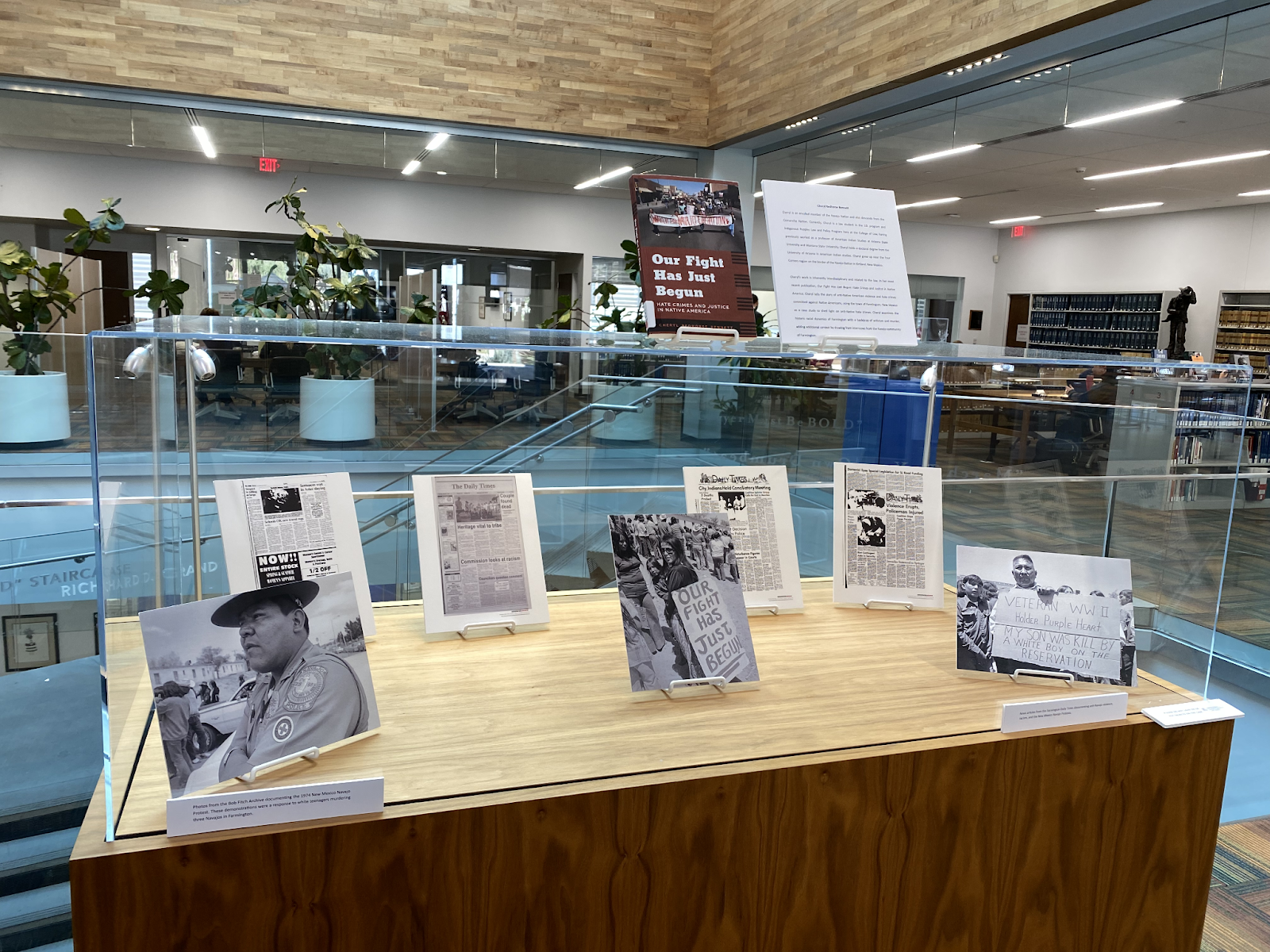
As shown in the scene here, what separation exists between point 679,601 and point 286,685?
23.8 inches

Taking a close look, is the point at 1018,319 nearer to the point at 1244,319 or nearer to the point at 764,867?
the point at 1244,319

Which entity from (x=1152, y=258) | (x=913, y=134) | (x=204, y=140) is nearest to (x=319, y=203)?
(x=204, y=140)

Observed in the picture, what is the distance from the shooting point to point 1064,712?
143cm

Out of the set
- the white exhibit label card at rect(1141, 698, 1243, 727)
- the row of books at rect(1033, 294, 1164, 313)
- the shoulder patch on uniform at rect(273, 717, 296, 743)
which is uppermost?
the row of books at rect(1033, 294, 1164, 313)

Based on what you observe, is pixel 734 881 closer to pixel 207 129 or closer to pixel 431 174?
pixel 207 129

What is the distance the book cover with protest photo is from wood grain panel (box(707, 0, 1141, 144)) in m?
3.36

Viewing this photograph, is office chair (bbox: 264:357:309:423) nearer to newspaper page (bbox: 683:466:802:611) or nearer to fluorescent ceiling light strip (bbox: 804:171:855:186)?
newspaper page (bbox: 683:466:802:611)

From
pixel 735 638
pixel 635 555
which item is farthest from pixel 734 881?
pixel 635 555

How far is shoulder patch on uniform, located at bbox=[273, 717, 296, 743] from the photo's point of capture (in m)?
1.14

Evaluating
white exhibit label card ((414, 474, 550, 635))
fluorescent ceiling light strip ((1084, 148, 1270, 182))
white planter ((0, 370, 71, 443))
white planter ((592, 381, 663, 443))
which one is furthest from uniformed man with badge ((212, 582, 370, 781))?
fluorescent ceiling light strip ((1084, 148, 1270, 182))

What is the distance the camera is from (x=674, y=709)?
4.62 feet

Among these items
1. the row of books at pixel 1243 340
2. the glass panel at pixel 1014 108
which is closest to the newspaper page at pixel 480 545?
the glass panel at pixel 1014 108

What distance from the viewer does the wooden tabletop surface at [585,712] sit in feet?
3.71

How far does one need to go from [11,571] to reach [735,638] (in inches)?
129
